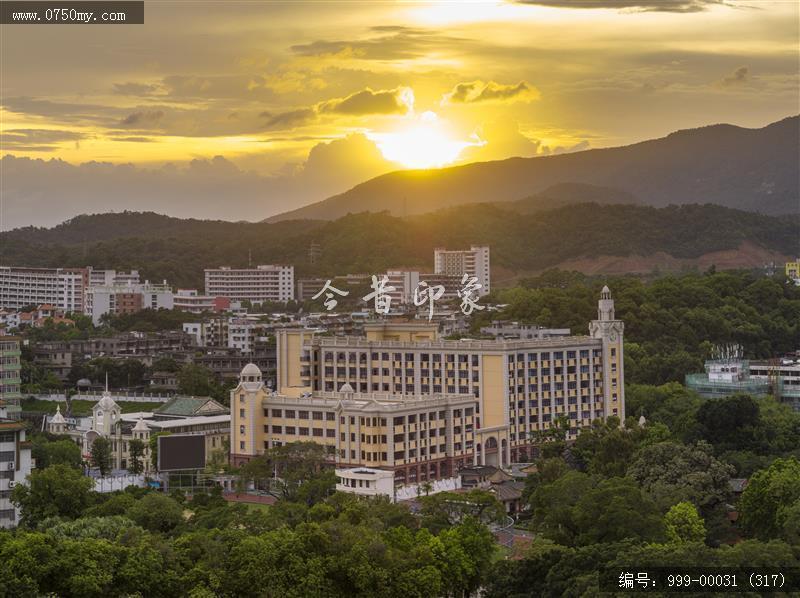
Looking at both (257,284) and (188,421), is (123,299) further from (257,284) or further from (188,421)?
(188,421)

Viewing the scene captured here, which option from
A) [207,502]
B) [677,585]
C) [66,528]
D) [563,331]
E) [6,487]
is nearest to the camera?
[677,585]

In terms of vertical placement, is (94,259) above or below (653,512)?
above

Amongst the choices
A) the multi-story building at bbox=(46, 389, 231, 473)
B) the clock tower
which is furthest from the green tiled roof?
the clock tower

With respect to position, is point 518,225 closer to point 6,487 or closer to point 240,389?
point 240,389

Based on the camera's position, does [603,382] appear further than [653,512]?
Yes

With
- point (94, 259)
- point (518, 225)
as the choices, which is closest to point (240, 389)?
point (94, 259)

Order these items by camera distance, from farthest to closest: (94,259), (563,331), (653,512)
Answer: (94,259)
(563,331)
(653,512)

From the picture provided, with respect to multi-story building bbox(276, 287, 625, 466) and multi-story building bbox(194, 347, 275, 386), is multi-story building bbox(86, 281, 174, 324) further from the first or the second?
multi-story building bbox(276, 287, 625, 466)

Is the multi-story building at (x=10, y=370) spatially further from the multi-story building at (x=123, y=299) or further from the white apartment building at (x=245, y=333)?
the multi-story building at (x=123, y=299)
